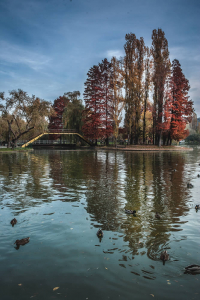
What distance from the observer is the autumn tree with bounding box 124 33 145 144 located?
49.9 meters

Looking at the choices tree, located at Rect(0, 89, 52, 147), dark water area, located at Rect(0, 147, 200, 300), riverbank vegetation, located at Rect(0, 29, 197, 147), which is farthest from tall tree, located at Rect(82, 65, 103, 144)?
dark water area, located at Rect(0, 147, 200, 300)

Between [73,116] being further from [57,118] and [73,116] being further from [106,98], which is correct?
[57,118]

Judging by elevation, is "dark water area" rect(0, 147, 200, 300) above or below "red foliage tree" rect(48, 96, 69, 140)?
below

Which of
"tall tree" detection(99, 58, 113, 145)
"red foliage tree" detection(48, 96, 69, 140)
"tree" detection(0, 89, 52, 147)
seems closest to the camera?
"tree" detection(0, 89, 52, 147)

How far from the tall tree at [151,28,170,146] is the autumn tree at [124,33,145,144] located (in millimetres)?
2580

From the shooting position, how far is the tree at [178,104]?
170ft

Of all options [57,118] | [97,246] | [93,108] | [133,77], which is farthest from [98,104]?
[97,246]

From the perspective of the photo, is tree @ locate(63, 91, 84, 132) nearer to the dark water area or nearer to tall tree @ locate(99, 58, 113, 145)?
tall tree @ locate(99, 58, 113, 145)

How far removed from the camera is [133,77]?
49750 millimetres

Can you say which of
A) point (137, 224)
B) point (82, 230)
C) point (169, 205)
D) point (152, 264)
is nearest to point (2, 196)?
point (82, 230)

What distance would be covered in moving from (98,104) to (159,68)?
14.9 meters

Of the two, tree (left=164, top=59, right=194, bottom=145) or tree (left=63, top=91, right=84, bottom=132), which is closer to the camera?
tree (left=164, top=59, right=194, bottom=145)

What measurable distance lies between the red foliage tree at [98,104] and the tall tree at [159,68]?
10266 millimetres

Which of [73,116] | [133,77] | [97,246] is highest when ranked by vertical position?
[133,77]
